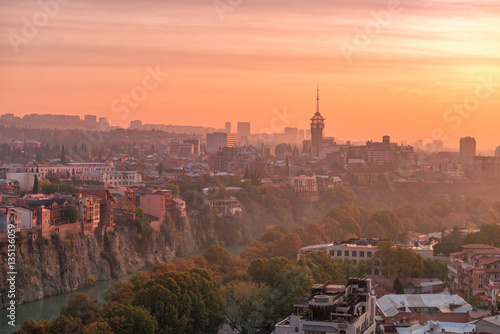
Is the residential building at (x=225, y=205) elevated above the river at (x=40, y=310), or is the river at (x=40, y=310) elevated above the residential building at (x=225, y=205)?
the residential building at (x=225, y=205)

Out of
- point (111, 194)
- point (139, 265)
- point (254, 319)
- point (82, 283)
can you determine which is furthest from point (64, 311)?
point (111, 194)

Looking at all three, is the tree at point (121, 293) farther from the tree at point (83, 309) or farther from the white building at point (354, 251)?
the white building at point (354, 251)

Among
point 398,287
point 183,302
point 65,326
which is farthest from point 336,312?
point 398,287

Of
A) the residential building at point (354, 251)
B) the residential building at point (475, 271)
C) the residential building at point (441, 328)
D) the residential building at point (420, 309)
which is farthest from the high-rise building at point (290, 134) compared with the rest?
the residential building at point (441, 328)

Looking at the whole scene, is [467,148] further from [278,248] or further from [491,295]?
[491,295]

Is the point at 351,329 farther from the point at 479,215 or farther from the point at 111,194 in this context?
the point at 479,215

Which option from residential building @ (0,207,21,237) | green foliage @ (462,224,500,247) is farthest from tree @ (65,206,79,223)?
green foliage @ (462,224,500,247)

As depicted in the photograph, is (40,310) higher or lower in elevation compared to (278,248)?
lower

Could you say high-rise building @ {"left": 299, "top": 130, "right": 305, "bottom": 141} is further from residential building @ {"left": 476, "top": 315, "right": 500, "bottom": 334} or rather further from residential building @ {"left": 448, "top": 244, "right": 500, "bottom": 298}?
residential building @ {"left": 476, "top": 315, "right": 500, "bottom": 334}
